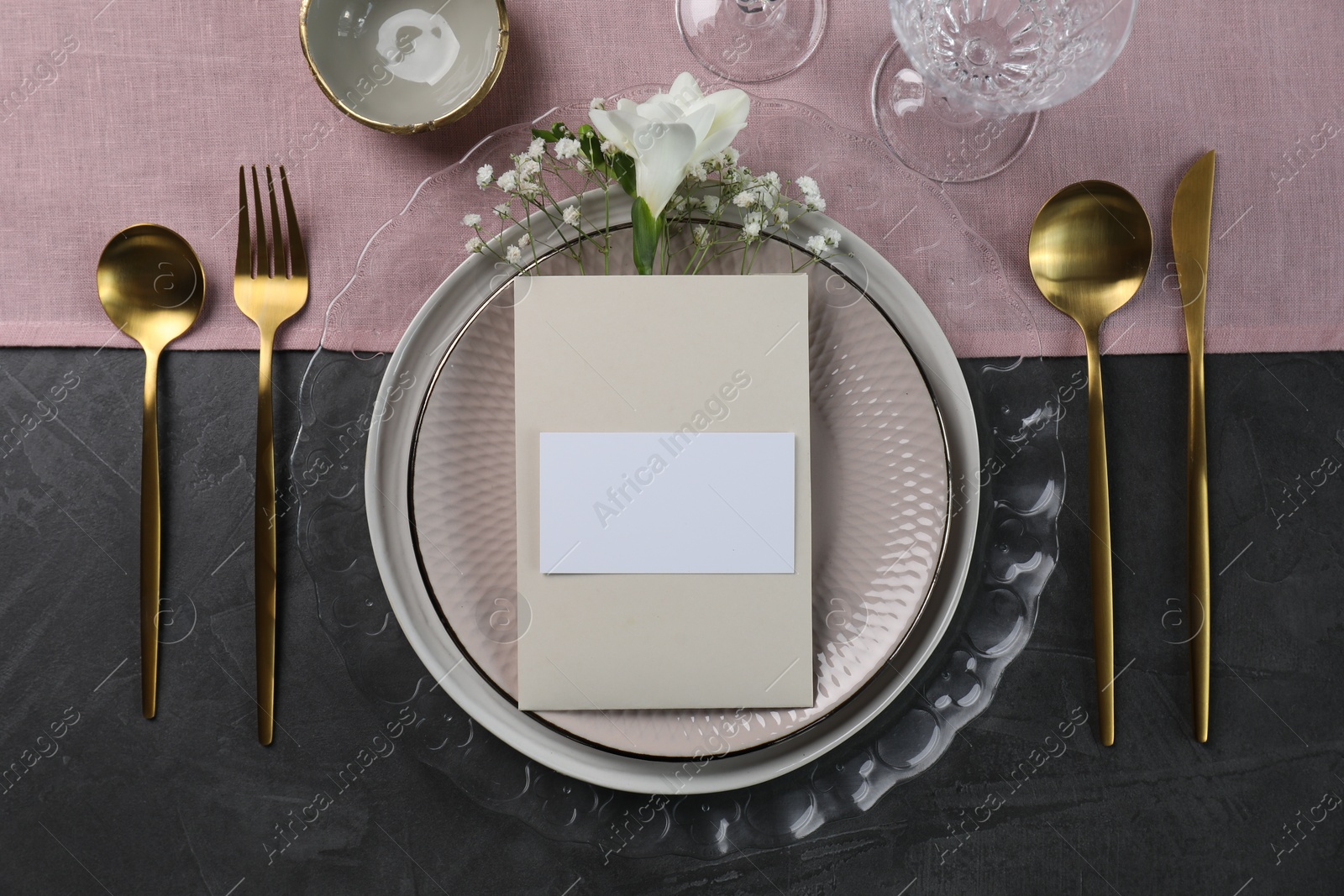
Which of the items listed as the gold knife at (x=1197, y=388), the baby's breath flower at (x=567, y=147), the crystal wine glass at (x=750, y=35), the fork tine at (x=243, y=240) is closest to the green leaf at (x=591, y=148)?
the baby's breath flower at (x=567, y=147)

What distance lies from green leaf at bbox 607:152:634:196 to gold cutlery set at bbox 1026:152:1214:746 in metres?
A: 0.27

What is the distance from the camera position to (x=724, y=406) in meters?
0.41

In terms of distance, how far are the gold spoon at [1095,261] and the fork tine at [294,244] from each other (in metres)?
0.47

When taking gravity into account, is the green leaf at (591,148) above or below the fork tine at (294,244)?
above

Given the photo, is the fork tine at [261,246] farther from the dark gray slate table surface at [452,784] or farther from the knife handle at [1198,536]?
the knife handle at [1198,536]

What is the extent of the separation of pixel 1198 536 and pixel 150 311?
0.69m

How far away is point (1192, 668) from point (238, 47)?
746 mm

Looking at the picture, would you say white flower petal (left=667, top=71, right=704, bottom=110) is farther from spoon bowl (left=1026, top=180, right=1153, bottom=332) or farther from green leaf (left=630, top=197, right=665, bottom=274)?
spoon bowl (left=1026, top=180, right=1153, bottom=332)

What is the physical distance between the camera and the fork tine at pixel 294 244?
476 mm

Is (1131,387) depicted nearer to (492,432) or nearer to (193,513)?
(492,432)

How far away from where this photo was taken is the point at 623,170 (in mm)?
414

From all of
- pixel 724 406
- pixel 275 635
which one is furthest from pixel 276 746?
pixel 724 406

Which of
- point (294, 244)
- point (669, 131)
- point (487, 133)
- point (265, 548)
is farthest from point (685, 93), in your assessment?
point (265, 548)

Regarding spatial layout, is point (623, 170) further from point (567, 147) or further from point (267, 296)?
point (267, 296)
